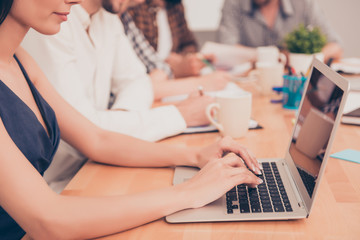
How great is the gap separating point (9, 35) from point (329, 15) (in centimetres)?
358

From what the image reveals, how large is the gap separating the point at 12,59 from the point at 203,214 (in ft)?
1.90

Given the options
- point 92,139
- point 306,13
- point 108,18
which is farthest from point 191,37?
point 92,139

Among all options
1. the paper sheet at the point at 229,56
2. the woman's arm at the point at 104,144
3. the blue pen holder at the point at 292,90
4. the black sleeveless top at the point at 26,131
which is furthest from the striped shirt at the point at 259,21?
the black sleeveless top at the point at 26,131

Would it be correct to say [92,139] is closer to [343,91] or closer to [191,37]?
[343,91]

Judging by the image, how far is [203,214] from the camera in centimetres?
67

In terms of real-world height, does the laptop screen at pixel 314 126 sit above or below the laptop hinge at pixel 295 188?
above

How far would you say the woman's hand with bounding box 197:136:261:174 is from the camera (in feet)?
2.67

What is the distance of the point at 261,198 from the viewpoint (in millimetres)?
697

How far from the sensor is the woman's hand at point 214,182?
0.68m

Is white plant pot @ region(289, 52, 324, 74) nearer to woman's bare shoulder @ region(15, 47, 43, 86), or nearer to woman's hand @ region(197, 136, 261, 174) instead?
woman's hand @ region(197, 136, 261, 174)

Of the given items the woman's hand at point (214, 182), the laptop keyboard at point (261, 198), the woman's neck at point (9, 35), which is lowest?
the laptop keyboard at point (261, 198)

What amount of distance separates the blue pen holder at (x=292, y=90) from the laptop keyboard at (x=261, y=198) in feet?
1.96

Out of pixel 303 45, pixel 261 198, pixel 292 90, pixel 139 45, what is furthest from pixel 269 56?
pixel 261 198

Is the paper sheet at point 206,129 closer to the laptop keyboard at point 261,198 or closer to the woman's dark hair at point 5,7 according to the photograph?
the laptop keyboard at point 261,198
